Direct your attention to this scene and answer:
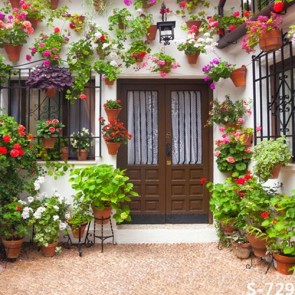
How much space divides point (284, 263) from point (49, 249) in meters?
2.98

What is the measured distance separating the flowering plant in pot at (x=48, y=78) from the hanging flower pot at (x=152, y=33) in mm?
1404

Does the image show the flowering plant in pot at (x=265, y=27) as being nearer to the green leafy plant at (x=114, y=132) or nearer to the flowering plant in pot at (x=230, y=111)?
the flowering plant in pot at (x=230, y=111)

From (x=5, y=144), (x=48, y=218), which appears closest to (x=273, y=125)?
(x=48, y=218)

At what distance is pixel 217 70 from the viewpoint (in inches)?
195

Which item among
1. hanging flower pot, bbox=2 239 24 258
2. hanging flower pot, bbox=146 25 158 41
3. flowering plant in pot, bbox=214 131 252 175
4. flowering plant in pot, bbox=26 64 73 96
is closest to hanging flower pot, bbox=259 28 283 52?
flowering plant in pot, bbox=214 131 252 175

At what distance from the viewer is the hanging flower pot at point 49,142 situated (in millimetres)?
4965

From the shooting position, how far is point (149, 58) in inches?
206

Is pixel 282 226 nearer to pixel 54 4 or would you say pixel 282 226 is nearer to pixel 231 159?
pixel 231 159

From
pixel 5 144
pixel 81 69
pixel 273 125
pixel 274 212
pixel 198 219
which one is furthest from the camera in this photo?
pixel 198 219

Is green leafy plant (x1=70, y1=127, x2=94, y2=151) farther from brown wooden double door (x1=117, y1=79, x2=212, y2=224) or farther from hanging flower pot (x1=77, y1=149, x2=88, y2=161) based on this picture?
brown wooden double door (x1=117, y1=79, x2=212, y2=224)

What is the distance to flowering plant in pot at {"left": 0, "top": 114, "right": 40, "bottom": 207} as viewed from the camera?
4.26m

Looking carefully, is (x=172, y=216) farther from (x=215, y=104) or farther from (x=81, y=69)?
(x=81, y=69)

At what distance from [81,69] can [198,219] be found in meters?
3.08

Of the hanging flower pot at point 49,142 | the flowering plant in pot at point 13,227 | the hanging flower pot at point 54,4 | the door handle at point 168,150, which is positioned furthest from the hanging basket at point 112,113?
the hanging flower pot at point 54,4
